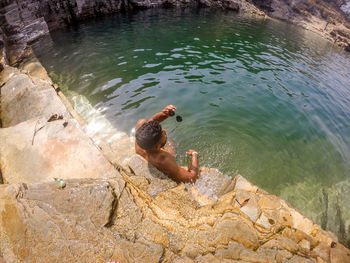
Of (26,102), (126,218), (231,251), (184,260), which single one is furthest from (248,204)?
(26,102)

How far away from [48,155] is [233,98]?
6.63 metres

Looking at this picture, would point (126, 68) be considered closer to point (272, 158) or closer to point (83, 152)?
point (83, 152)

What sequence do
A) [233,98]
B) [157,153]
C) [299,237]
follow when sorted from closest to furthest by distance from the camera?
[299,237]
[157,153]
[233,98]

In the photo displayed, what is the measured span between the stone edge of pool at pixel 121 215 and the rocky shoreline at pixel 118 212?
0.03 feet

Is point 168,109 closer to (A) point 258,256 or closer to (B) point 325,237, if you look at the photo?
(A) point 258,256

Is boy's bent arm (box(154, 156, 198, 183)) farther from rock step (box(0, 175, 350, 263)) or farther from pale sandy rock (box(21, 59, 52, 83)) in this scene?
pale sandy rock (box(21, 59, 52, 83))

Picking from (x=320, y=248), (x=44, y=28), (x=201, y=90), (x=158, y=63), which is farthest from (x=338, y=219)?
(x=44, y=28)

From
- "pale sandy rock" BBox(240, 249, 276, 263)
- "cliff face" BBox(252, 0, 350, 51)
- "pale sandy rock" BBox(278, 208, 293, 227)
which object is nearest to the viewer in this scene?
"pale sandy rock" BBox(240, 249, 276, 263)

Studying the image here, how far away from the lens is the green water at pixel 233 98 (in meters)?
5.27

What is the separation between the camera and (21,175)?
3.31 meters

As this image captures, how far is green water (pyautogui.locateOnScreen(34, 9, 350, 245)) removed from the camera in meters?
5.27

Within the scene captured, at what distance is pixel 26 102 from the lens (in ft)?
18.1

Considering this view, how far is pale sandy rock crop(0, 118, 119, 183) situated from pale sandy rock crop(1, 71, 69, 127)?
1.14 meters

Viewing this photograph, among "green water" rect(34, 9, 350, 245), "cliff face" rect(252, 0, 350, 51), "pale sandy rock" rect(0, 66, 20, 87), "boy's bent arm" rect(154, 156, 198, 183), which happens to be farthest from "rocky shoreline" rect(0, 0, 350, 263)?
"cliff face" rect(252, 0, 350, 51)
